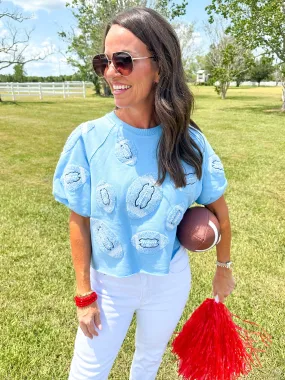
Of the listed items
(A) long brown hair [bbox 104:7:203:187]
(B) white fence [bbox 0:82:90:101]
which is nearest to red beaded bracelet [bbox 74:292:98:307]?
(A) long brown hair [bbox 104:7:203:187]

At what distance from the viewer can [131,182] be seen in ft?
4.77

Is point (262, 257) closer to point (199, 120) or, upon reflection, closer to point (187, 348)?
point (187, 348)

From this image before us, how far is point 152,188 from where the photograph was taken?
4.82 ft

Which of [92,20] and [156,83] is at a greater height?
[92,20]

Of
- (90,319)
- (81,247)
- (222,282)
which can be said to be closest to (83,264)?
(81,247)

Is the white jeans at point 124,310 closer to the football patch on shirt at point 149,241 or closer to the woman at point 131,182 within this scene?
the woman at point 131,182

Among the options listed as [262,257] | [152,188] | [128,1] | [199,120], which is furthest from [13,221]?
[128,1]

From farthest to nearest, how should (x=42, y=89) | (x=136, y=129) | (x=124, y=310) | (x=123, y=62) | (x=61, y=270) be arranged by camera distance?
(x=42, y=89)
(x=61, y=270)
(x=124, y=310)
(x=136, y=129)
(x=123, y=62)

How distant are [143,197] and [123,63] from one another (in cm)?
50

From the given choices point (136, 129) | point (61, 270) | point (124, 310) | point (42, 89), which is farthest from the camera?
point (42, 89)

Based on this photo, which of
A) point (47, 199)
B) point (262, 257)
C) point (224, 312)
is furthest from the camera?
point (47, 199)

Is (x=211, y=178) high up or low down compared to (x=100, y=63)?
down

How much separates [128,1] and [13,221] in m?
27.3

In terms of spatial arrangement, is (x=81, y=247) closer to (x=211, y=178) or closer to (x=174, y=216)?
(x=174, y=216)
